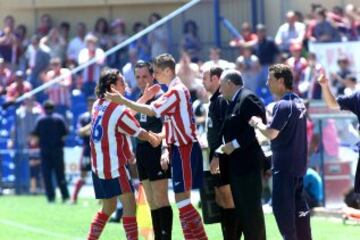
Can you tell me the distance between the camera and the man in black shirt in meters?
13.7

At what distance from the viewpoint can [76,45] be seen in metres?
29.1

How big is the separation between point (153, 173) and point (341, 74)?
8633 mm

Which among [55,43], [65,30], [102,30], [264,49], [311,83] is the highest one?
[65,30]

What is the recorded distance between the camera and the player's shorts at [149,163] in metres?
14.3

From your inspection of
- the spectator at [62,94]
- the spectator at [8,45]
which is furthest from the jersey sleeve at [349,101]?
the spectator at [8,45]

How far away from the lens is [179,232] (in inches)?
666

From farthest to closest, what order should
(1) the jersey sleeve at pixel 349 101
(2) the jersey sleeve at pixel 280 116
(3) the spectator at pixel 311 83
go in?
(3) the spectator at pixel 311 83 < (1) the jersey sleeve at pixel 349 101 < (2) the jersey sleeve at pixel 280 116

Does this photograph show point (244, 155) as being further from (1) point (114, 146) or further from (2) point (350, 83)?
(2) point (350, 83)

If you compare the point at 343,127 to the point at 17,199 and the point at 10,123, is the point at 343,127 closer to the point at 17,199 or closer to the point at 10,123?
the point at 17,199

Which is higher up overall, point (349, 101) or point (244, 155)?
point (349, 101)

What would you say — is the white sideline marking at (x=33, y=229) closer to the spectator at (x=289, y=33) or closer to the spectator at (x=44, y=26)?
the spectator at (x=289, y=33)

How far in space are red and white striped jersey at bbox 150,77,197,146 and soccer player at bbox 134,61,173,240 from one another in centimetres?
59

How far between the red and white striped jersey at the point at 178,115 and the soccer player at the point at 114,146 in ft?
0.80

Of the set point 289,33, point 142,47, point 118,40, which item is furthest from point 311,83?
point 118,40
